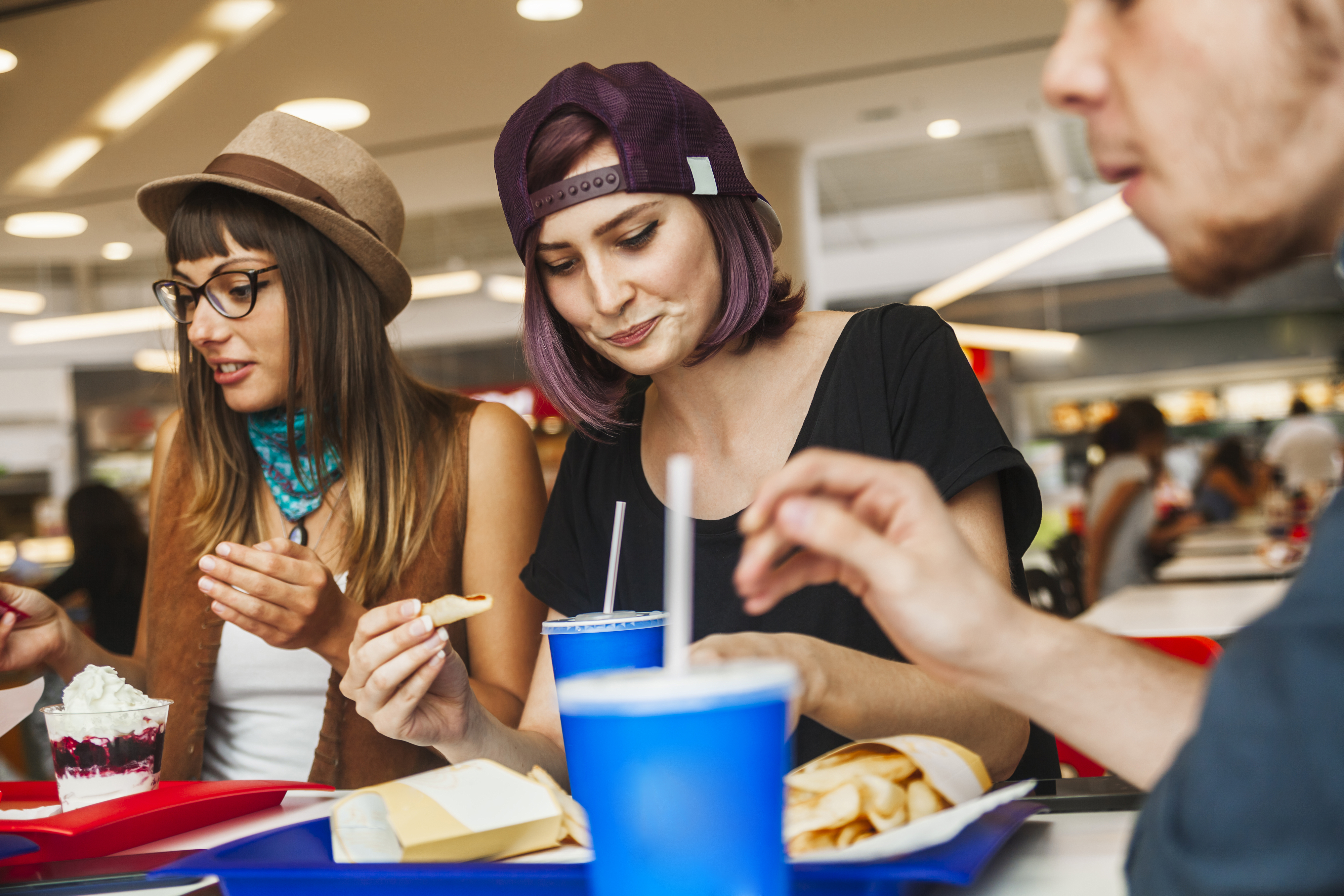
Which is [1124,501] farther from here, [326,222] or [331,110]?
[326,222]

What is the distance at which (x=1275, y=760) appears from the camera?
0.46m

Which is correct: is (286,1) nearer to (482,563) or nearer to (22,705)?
(482,563)

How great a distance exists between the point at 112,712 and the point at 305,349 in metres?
0.80

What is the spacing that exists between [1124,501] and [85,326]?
856cm

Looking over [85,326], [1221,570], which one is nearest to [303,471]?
[1221,570]

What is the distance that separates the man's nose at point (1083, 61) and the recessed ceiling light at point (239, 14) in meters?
4.38

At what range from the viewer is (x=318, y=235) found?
1.85 meters

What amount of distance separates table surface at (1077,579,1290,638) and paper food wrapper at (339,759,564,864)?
1.58 m

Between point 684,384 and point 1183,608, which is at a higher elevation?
point 684,384

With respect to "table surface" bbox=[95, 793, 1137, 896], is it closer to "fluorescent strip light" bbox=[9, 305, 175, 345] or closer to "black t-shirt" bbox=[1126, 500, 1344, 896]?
"black t-shirt" bbox=[1126, 500, 1344, 896]


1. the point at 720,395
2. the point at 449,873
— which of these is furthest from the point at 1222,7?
the point at 720,395

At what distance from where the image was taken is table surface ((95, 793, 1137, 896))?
76 cm

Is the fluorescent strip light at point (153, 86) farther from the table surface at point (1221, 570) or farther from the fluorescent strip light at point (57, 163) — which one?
the table surface at point (1221, 570)

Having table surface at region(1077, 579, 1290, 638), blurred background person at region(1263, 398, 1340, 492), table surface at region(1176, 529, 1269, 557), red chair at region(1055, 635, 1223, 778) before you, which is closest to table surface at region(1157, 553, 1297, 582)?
table surface at region(1077, 579, 1290, 638)
